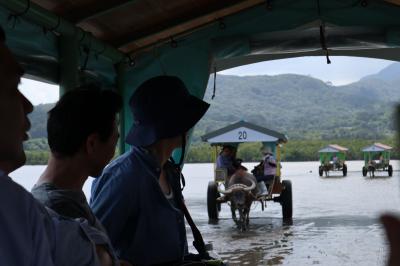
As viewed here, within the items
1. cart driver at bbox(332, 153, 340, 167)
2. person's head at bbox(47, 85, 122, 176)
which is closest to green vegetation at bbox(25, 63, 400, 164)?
cart driver at bbox(332, 153, 340, 167)

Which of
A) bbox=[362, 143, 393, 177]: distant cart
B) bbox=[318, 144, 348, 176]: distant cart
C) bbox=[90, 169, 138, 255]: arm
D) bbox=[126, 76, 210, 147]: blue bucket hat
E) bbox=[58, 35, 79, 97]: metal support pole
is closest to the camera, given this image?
bbox=[90, 169, 138, 255]: arm

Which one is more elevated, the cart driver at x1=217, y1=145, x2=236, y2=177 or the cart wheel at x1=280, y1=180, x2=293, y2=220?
the cart driver at x1=217, y1=145, x2=236, y2=177

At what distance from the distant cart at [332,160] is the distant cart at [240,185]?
1414cm

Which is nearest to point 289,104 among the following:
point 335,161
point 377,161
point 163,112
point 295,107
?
point 295,107

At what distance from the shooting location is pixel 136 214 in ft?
6.02

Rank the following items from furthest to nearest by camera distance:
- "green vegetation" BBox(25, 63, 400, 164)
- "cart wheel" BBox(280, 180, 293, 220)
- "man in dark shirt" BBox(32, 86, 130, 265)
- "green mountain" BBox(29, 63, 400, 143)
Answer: "green mountain" BBox(29, 63, 400, 143), "green vegetation" BBox(25, 63, 400, 164), "cart wheel" BBox(280, 180, 293, 220), "man in dark shirt" BBox(32, 86, 130, 265)

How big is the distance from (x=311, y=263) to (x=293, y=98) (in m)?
85.5

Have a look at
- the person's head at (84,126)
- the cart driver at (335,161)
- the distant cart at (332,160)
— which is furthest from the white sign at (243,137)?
the cart driver at (335,161)

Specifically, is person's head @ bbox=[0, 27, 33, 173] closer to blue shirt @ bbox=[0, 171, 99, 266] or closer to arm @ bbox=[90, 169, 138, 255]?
blue shirt @ bbox=[0, 171, 99, 266]

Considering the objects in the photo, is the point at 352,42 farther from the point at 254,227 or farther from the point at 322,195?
the point at 322,195

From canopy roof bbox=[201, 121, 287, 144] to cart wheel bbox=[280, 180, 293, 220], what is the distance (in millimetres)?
2689

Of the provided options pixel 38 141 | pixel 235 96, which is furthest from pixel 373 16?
pixel 235 96

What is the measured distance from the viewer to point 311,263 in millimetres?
6805

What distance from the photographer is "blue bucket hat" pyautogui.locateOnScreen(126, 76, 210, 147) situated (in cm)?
201
